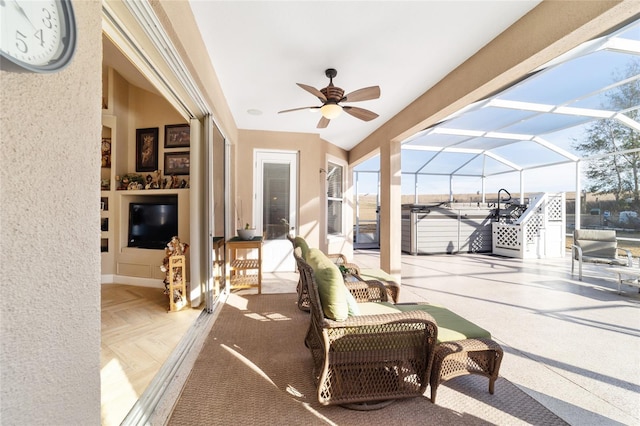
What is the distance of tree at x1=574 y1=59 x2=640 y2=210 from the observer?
399cm

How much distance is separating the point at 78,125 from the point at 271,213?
4.05 meters

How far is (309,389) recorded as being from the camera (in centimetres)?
173

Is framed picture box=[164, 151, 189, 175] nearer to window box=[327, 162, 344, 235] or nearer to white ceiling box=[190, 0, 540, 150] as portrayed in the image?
white ceiling box=[190, 0, 540, 150]

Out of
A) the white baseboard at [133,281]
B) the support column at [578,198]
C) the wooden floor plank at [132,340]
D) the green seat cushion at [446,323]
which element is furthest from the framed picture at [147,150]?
the support column at [578,198]

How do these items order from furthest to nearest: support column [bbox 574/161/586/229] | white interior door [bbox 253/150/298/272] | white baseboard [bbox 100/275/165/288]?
1. support column [bbox 574/161/586/229]
2. white interior door [bbox 253/150/298/272]
3. white baseboard [bbox 100/275/165/288]

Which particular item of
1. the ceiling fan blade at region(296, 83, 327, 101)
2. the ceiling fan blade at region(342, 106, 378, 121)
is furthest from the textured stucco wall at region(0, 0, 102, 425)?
the ceiling fan blade at region(342, 106, 378, 121)

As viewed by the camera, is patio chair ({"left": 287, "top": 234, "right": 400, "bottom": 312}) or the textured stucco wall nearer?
the textured stucco wall

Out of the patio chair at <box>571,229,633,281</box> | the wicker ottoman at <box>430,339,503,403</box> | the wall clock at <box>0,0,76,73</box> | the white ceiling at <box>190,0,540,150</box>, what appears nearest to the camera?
the wall clock at <box>0,0,76,73</box>

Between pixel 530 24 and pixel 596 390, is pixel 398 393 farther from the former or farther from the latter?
pixel 530 24

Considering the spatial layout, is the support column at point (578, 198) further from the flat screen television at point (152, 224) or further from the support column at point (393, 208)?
the flat screen television at point (152, 224)

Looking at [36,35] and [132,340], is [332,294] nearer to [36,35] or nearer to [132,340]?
[36,35]

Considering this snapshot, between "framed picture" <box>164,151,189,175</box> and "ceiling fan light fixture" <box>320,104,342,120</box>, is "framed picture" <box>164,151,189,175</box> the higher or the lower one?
the lower one

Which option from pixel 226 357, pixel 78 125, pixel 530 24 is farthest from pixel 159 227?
pixel 530 24

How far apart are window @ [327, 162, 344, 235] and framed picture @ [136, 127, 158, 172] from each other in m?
3.21
